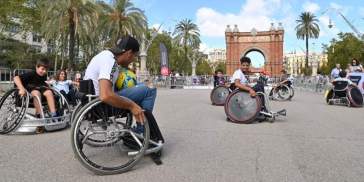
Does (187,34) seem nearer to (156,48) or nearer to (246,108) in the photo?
(156,48)

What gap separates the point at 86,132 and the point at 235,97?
4.99 metres

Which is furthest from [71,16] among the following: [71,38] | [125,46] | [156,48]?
[156,48]

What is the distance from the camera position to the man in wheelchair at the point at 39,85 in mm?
7542

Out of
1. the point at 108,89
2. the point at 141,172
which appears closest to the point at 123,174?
the point at 141,172

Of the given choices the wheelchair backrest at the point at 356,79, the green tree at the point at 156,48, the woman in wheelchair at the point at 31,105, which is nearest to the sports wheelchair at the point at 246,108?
the woman in wheelchair at the point at 31,105

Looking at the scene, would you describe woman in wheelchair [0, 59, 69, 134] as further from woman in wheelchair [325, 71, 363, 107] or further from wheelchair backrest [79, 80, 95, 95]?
woman in wheelchair [325, 71, 363, 107]

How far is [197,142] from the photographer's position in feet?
21.6

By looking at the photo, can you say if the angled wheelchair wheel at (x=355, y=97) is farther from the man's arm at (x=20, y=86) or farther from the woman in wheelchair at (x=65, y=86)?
the man's arm at (x=20, y=86)

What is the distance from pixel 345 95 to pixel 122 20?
3038cm

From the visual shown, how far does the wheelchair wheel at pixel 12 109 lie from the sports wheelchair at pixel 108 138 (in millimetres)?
2434

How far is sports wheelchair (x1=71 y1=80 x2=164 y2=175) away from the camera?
4.59m

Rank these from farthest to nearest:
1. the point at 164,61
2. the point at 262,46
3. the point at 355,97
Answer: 1. the point at 262,46
2. the point at 164,61
3. the point at 355,97

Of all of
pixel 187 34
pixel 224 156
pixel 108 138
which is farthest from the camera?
pixel 187 34

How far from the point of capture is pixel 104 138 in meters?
5.12
